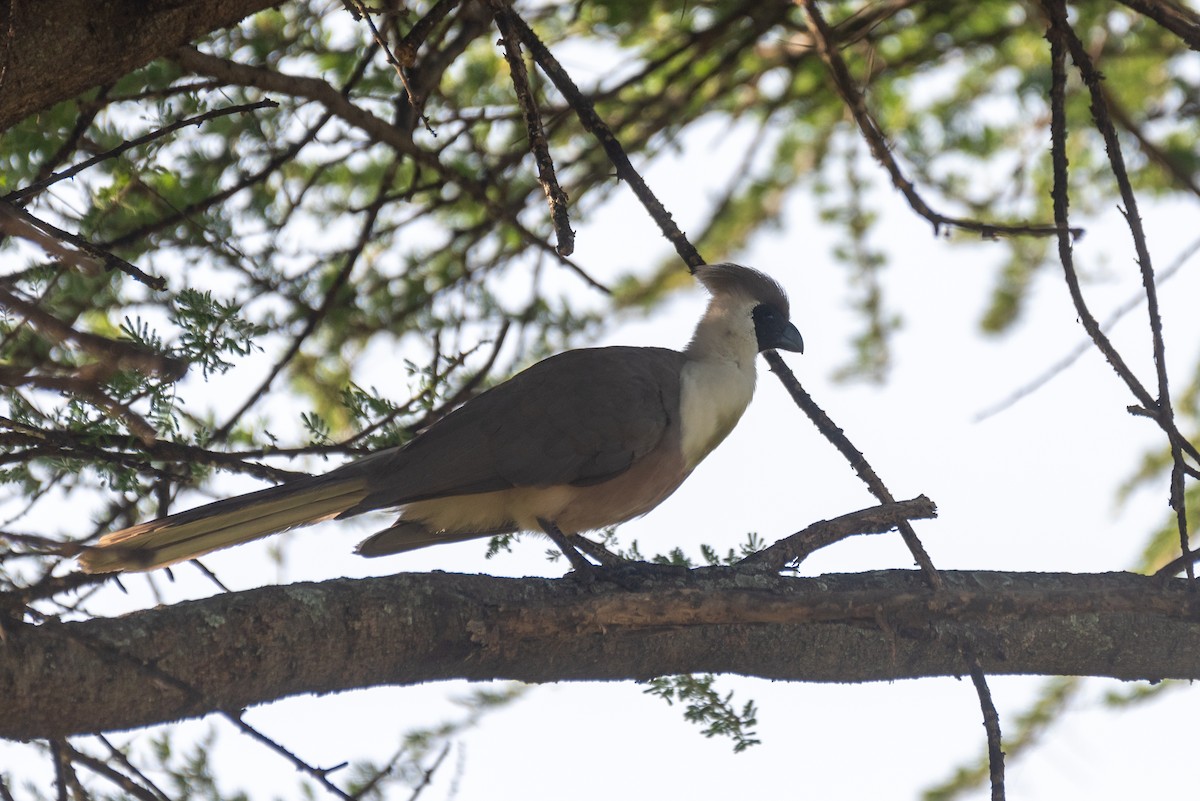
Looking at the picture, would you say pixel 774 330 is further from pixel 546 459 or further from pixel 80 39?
pixel 80 39

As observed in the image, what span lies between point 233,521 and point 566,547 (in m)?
Answer: 1.13

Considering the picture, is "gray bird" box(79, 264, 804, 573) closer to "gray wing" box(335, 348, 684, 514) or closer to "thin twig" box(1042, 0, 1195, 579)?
"gray wing" box(335, 348, 684, 514)

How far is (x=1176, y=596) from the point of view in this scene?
3.48 metres

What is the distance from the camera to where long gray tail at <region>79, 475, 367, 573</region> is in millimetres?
3396

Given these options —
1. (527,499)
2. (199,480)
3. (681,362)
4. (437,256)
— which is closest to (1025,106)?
(681,362)

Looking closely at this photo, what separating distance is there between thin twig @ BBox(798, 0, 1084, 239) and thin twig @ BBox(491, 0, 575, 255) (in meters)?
1.22

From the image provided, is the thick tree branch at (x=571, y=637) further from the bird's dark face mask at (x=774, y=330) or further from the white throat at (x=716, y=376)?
the bird's dark face mask at (x=774, y=330)

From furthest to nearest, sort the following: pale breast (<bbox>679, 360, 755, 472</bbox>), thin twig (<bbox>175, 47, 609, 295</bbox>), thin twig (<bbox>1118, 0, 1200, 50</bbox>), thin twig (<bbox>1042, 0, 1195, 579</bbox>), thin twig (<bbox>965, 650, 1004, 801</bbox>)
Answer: pale breast (<bbox>679, 360, 755, 472</bbox>), thin twig (<bbox>175, 47, 609, 295</bbox>), thin twig (<bbox>1118, 0, 1200, 50</bbox>), thin twig (<bbox>1042, 0, 1195, 579</bbox>), thin twig (<bbox>965, 650, 1004, 801</bbox>)

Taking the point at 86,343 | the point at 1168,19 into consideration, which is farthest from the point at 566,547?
the point at 1168,19

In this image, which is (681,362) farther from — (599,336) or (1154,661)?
(1154,661)

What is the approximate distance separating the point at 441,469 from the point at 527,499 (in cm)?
34

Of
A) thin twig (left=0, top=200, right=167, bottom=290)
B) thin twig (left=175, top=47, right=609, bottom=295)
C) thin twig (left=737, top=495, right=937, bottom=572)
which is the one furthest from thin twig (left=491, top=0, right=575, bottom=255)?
thin twig (left=737, top=495, right=937, bottom=572)

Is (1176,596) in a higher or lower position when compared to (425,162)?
lower

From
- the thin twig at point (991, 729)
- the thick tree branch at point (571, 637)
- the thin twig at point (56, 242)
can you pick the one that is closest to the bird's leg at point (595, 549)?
the thick tree branch at point (571, 637)
